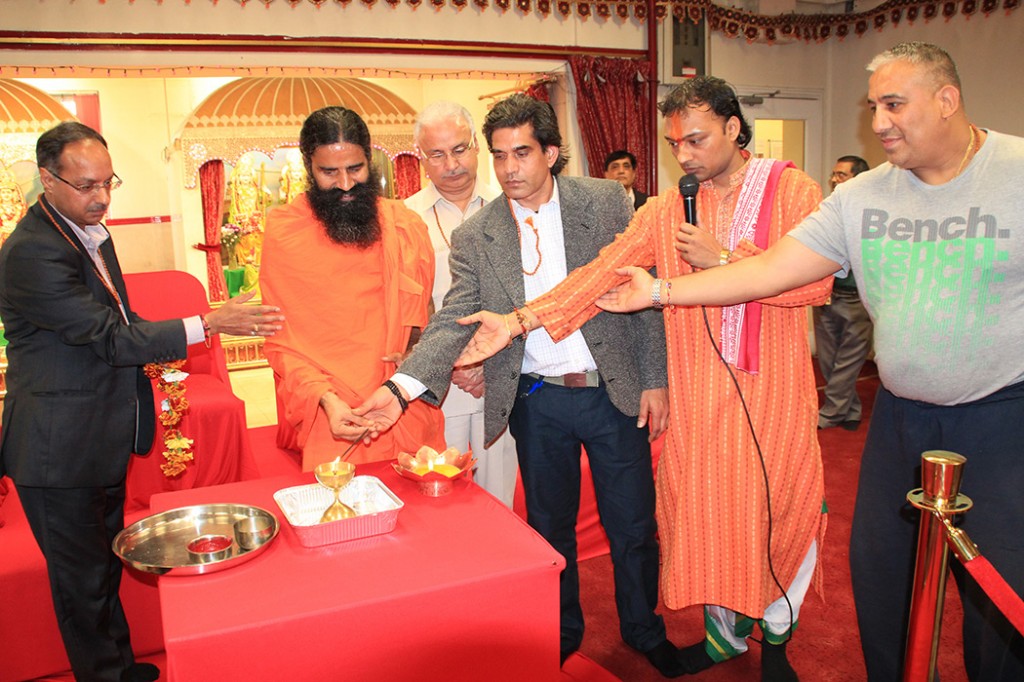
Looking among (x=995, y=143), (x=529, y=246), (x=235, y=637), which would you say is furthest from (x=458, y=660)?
(x=995, y=143)

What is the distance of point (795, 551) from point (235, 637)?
1.64 metres

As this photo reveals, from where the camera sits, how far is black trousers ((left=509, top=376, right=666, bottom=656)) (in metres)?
2.51

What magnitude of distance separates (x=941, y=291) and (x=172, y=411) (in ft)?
8.17

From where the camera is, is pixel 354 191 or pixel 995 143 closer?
pixel 995 143

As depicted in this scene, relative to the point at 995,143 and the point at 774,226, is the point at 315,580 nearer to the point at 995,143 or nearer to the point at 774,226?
the point at 774,226

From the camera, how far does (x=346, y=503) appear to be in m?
2.05

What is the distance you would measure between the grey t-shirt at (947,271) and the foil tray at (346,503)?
4.01 feet

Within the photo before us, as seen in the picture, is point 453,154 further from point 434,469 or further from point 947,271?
point 947,271

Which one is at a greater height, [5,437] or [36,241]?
[36,241]

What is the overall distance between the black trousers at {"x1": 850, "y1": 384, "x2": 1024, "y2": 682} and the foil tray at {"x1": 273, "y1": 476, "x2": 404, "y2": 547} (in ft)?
3.95

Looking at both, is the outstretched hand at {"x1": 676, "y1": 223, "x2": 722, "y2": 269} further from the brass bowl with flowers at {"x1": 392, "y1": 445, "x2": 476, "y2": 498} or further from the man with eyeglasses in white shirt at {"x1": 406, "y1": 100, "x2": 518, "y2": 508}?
the man with eyeglasses in white shirt at {"x1": 406, "y1": 100, "x2": 518, "y2": 508}

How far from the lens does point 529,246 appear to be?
8.33 ft

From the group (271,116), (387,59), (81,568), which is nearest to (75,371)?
(81,568)

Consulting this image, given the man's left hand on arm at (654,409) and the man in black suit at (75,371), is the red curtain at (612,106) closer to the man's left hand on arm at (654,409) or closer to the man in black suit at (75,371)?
the man's left hand on arm at (654,409)
